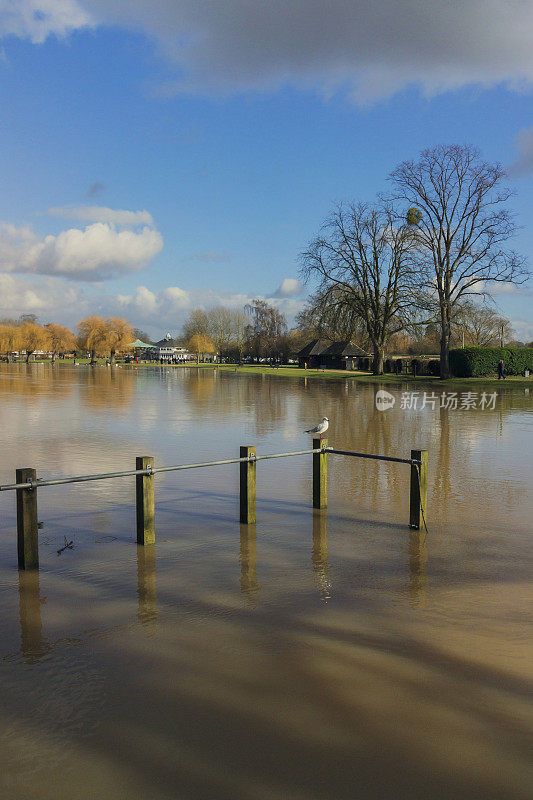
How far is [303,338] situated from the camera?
389 ft

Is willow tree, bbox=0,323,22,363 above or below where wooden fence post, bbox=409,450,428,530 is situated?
above

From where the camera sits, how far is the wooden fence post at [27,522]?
6473 millimetres

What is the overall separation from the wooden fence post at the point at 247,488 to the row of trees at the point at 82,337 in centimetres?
11666

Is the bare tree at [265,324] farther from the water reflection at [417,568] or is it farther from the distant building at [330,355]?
the water reflection at [417,568]

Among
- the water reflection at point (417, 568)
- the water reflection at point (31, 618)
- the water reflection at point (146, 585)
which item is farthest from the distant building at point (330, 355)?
the water reflection at point (31, 618)

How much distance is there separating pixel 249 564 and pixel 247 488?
153 cm

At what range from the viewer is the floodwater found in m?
3.63

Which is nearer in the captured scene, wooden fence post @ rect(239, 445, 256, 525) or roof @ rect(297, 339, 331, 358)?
wooden fence post @ rect(239, 445, 256, 525)

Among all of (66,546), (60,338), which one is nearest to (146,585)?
(66,546)


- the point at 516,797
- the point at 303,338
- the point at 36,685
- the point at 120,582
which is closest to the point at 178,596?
the point at 120,582

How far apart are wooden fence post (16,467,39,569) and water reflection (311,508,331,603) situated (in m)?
3.03

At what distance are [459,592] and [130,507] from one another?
5.29m

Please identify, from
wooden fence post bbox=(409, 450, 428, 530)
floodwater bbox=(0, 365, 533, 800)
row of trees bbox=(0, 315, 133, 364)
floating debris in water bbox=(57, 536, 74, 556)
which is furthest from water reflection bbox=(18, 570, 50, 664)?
row of trees bbox=(0, 315, 133, 364)

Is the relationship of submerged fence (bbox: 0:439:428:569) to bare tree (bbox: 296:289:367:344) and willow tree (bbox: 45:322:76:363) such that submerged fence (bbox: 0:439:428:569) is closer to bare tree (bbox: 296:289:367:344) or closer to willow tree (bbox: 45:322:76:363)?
bare tree (bbox: 296:289:367:344)
